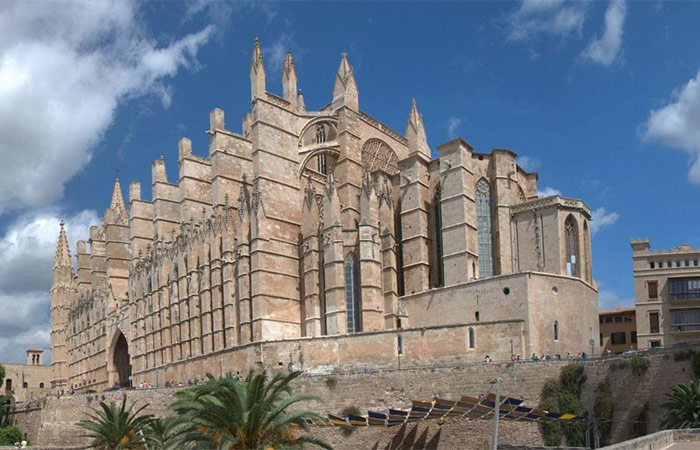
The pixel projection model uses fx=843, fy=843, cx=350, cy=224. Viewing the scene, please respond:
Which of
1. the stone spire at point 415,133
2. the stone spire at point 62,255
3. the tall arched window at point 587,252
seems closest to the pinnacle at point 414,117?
the stone spire at point 415,133

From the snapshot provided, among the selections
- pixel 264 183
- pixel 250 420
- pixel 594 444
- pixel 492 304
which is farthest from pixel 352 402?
pixel 250 420

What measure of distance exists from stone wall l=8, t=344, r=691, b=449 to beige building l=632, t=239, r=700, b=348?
22.7m

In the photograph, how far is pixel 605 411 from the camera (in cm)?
3047

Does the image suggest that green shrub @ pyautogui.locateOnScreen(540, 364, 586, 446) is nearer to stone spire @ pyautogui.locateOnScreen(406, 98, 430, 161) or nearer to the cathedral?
the cathedral

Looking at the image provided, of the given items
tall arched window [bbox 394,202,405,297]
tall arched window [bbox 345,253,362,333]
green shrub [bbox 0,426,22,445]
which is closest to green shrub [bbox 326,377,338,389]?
tall arched window [bbox 345,253,362,333]

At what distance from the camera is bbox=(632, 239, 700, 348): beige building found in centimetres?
5278

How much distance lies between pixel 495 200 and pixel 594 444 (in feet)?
49.7

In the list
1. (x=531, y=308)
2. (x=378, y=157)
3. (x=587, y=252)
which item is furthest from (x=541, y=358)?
(x=378, y=157)

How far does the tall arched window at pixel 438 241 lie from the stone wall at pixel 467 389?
8530 mm

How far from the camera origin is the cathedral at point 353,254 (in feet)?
122

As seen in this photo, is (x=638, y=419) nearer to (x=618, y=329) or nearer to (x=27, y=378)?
(x=618, y=329)

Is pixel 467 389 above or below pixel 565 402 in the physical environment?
above

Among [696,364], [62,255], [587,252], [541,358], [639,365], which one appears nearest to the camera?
[696,364]

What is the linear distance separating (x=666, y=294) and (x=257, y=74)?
1167 inches
